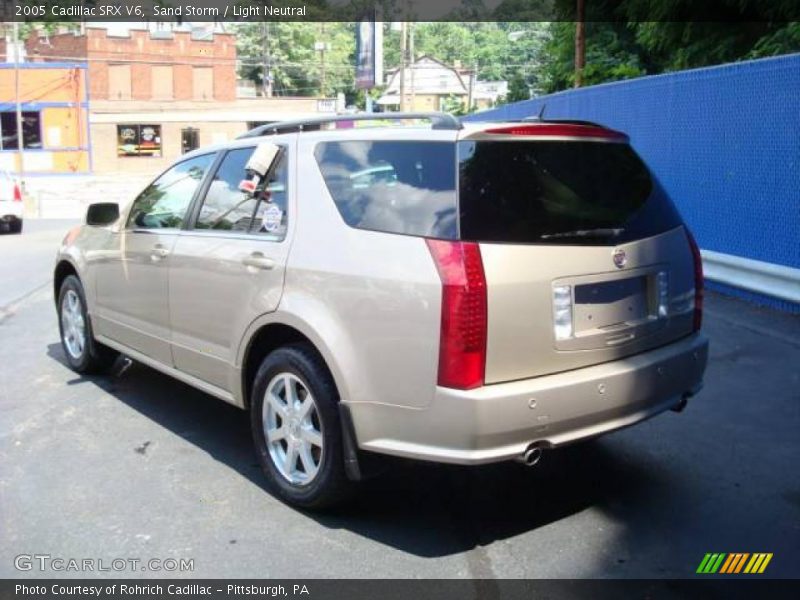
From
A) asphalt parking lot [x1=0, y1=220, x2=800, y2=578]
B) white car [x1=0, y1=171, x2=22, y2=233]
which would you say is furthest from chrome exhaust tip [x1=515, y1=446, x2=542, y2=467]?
white car [x1=0, y1=171, x2=22, y2=233]

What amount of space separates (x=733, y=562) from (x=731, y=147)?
19.4 ft

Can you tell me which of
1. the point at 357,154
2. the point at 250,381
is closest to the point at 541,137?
the point at 357,154

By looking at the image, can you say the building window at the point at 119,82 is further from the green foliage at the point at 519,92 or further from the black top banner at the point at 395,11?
the green foliage at the point at 519,92

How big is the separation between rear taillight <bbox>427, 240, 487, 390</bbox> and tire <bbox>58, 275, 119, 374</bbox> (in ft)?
12.3

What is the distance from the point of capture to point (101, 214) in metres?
6.10

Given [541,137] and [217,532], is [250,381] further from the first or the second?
[541,137]

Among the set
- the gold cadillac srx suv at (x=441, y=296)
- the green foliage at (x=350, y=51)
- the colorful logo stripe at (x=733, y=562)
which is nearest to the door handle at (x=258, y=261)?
the gold cadillac srx suv at (x=441, y=296)

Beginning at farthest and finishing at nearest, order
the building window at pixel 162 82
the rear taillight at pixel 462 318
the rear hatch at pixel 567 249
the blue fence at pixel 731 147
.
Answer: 1. the building window at pixel 162 82
2. the blue fence at pixel 731 147
3. the rear hatch at pixel 567 249
4. the rear taillight at pixel 462 318

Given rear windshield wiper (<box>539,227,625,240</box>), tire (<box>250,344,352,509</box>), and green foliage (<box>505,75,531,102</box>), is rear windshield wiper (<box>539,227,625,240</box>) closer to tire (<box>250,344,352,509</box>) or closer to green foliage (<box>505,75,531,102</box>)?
tire (<box>250,344,352,509</box>)

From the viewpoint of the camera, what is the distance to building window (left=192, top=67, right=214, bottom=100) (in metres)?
56.9

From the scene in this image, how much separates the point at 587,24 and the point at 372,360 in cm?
1714

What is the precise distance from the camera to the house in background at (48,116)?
155 feet

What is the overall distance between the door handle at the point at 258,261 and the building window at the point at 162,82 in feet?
182

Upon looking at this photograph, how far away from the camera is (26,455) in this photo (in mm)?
4875
